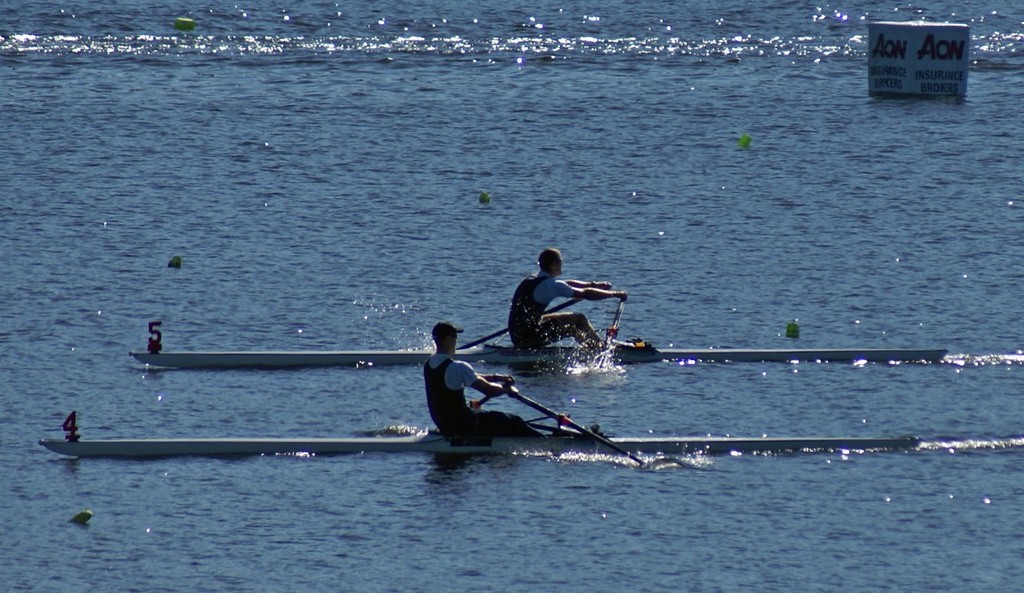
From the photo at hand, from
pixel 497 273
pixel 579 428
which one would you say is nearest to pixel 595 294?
pixel 579 428

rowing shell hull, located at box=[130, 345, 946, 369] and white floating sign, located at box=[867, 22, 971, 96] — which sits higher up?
white floating sign, located at box=[867, 22, 971, 96]

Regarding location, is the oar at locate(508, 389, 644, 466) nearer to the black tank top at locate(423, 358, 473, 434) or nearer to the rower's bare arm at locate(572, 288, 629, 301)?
the black tank top at locate(423, 358, 473, 434)

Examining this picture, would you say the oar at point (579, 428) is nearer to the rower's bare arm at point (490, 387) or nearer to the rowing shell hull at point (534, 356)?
the rower's bare arm at point (490, 387)

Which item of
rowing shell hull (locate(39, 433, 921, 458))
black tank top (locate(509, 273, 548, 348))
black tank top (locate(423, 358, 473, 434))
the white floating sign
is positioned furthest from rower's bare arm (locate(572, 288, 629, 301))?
the white floating sign

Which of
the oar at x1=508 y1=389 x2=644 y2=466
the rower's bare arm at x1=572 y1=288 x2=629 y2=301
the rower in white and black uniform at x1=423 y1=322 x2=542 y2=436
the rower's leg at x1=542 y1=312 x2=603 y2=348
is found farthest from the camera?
the rower's leg at x1=542 y1=312 x2=603 y2=348

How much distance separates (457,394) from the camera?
17.6m

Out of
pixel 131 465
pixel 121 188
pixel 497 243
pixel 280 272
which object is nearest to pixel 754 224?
pixel 497 243

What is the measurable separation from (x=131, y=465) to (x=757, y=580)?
6.27m

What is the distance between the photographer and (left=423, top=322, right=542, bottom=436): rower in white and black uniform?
1744cm

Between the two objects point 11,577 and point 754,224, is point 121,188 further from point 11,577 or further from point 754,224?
point 11,577

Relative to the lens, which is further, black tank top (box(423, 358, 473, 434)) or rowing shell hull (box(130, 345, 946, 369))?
rowing shell hull (box(130, 345, 946, 369))

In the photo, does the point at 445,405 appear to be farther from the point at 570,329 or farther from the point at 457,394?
the point at 570,329

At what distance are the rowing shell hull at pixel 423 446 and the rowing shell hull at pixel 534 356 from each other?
3422 millimetres

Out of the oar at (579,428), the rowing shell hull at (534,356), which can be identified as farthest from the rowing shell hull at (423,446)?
→ the rowing shell hull at (534,356)
